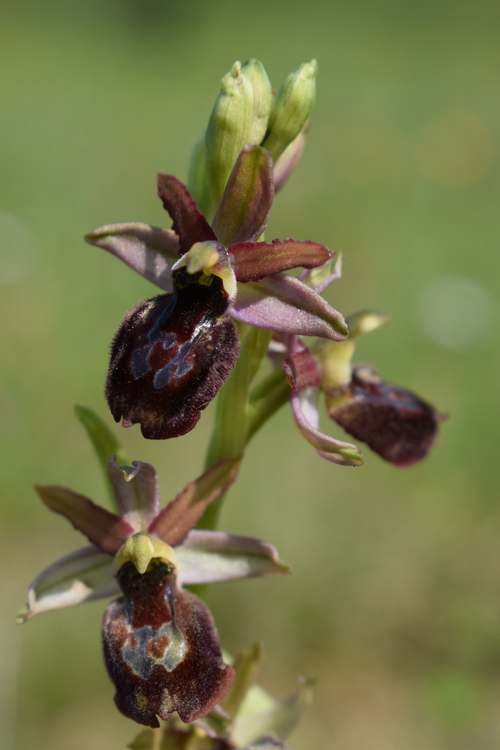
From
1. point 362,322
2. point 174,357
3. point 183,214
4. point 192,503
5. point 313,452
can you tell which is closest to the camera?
point 174,357

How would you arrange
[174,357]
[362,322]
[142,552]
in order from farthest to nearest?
[362,322]
[142,552]
[174,357]

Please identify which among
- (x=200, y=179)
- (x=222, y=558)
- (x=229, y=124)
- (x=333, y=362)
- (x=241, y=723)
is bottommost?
(x=241, y=723)

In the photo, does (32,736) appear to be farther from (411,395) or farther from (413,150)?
(413,150)

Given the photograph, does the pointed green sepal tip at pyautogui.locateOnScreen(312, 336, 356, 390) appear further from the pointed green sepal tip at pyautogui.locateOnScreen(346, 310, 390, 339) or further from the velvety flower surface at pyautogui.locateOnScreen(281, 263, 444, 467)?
the pointed green sepal tip at pyautogui.locateOnScreen(346, 310, 390, 339)

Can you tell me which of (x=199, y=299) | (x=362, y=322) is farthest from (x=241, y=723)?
(x=199, y=299)

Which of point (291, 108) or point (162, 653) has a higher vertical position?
point (291, 108)

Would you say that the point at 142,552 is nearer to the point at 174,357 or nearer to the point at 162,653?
the point at 162,653

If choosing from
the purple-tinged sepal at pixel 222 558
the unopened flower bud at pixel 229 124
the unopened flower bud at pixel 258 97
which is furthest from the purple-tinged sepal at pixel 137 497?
the unopened flower bud at pixel 258 97

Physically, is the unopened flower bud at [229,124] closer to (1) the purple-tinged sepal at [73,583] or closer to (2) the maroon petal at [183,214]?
(2) the maroon petal at [183,214]

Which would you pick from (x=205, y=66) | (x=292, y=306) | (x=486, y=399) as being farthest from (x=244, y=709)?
(x=205, y=66)
